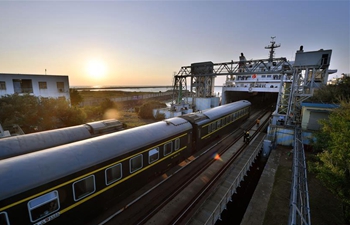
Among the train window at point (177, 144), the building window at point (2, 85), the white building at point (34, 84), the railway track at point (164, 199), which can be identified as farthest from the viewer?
the white building at point (34, 84)

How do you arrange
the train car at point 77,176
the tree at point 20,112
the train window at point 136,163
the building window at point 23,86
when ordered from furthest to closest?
the building window at point 23,86 < the tree at point 20,112 < the train window at point 136,163 < the train car at point 77,176

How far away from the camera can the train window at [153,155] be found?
29.7ft

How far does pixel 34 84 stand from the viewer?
24578 millimetres

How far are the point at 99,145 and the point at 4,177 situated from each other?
10.1 feet

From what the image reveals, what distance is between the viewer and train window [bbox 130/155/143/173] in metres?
8.09

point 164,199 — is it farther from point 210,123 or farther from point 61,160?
point 210,123

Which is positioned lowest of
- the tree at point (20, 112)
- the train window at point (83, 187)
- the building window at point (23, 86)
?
the train window at point (83, 187)

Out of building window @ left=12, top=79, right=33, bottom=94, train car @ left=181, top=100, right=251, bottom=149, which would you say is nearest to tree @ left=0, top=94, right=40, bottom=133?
building window @ left=12, top=79, right=33, bottom=94

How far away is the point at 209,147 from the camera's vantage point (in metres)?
15.8

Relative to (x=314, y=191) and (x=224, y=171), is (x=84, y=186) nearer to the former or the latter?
(x=224, y=171)

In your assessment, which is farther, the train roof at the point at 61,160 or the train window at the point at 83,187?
the train window at the point at 83,187

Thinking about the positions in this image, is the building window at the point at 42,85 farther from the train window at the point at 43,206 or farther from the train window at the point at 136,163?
the train window at the point at 43,206

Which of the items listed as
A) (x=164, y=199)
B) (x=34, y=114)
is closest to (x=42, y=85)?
(x=34, y=114)

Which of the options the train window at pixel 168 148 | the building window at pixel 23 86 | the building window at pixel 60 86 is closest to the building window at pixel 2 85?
the building window at pixel 23 86
